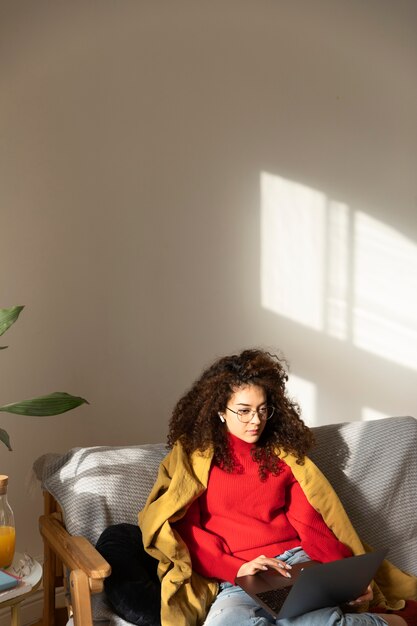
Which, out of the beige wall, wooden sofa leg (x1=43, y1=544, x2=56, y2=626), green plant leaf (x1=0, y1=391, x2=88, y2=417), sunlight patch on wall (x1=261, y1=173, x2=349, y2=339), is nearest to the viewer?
green plant leaf (x1=0, y1=391, x2=88, y2=417)

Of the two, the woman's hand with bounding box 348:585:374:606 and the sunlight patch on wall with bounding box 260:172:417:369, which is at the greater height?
the sunlight patch on wall with bounding box 260:172:417:369

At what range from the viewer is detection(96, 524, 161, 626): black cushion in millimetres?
2094

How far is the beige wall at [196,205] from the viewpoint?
283 centimetres

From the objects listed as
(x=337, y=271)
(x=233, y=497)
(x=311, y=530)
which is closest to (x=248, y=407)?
(x=233, y=497)

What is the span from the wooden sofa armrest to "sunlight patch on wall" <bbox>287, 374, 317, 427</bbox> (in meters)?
1.38

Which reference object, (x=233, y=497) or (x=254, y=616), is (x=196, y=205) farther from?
(x=254, y=616)

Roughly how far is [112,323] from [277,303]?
31.4 inches

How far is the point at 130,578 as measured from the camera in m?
2.14

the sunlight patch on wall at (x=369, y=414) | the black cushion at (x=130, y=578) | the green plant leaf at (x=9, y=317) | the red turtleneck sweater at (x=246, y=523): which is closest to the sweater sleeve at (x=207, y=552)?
the red turtleneck sweater at (x=246, y=523)

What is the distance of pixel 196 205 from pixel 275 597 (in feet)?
5.35

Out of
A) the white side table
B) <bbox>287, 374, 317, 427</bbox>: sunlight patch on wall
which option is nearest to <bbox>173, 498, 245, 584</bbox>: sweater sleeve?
the white side table

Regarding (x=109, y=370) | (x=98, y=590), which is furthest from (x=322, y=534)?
(x=109, y=370)

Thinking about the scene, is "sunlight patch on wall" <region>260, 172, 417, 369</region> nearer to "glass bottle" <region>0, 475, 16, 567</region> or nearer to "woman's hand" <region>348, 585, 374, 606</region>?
"woman's hand" <region>348, 585, 374, 606</region>

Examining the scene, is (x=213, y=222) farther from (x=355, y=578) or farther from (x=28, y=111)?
(x=355, y=578)
